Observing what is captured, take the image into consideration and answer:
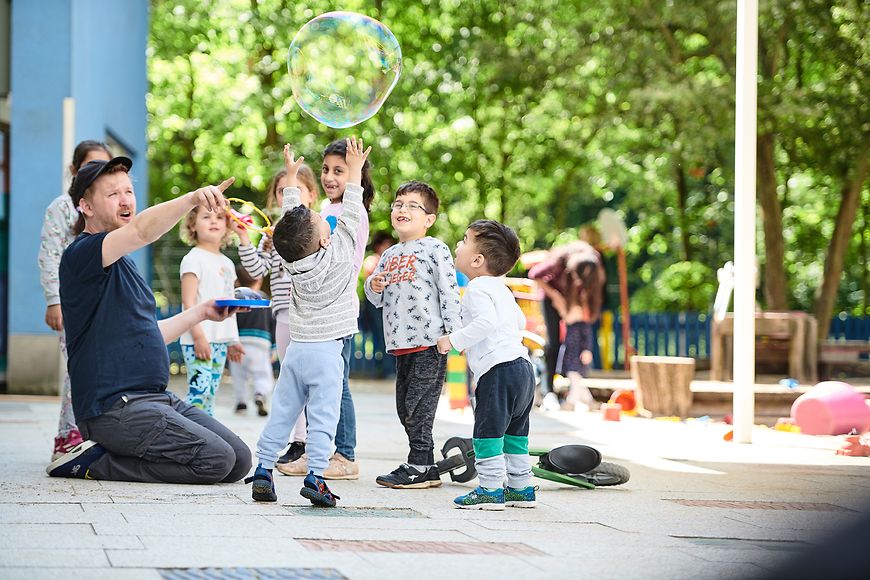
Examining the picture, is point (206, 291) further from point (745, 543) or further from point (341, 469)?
point (745, 543)

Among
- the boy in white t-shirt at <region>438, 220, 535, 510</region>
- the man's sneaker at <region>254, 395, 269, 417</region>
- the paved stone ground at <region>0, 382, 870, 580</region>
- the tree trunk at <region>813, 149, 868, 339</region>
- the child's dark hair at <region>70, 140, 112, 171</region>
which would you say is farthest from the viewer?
the tree trunk at <region>813, 149, 868, 339</region>

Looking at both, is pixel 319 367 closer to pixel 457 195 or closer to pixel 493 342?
pixel 493 342

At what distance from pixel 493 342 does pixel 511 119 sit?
19.4 m

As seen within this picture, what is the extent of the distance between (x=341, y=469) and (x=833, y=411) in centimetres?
567

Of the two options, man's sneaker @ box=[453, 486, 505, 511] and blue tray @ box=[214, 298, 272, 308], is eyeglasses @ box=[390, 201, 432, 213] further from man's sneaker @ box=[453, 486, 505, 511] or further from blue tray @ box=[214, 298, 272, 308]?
man's sneaker @ box=[453, 486, 505, 511]

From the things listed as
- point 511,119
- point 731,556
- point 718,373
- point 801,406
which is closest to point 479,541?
point 731,556

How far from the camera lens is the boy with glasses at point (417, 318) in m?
6.89

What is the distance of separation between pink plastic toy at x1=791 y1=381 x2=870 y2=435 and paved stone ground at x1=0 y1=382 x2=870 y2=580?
245 centimetres

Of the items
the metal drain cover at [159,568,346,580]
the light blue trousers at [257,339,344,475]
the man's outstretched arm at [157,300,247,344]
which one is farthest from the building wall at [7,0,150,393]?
the metal drain cover at [159,568,346,580]

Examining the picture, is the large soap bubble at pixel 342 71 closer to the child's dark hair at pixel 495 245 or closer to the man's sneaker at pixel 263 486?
the child's dark hair at pixel 495 245

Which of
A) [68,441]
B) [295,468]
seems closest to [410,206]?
[295,468]

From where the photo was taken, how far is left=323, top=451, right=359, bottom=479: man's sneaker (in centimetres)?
721

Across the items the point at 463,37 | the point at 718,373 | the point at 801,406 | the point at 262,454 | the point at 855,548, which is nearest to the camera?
the point at 855,548

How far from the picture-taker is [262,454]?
233 inches
